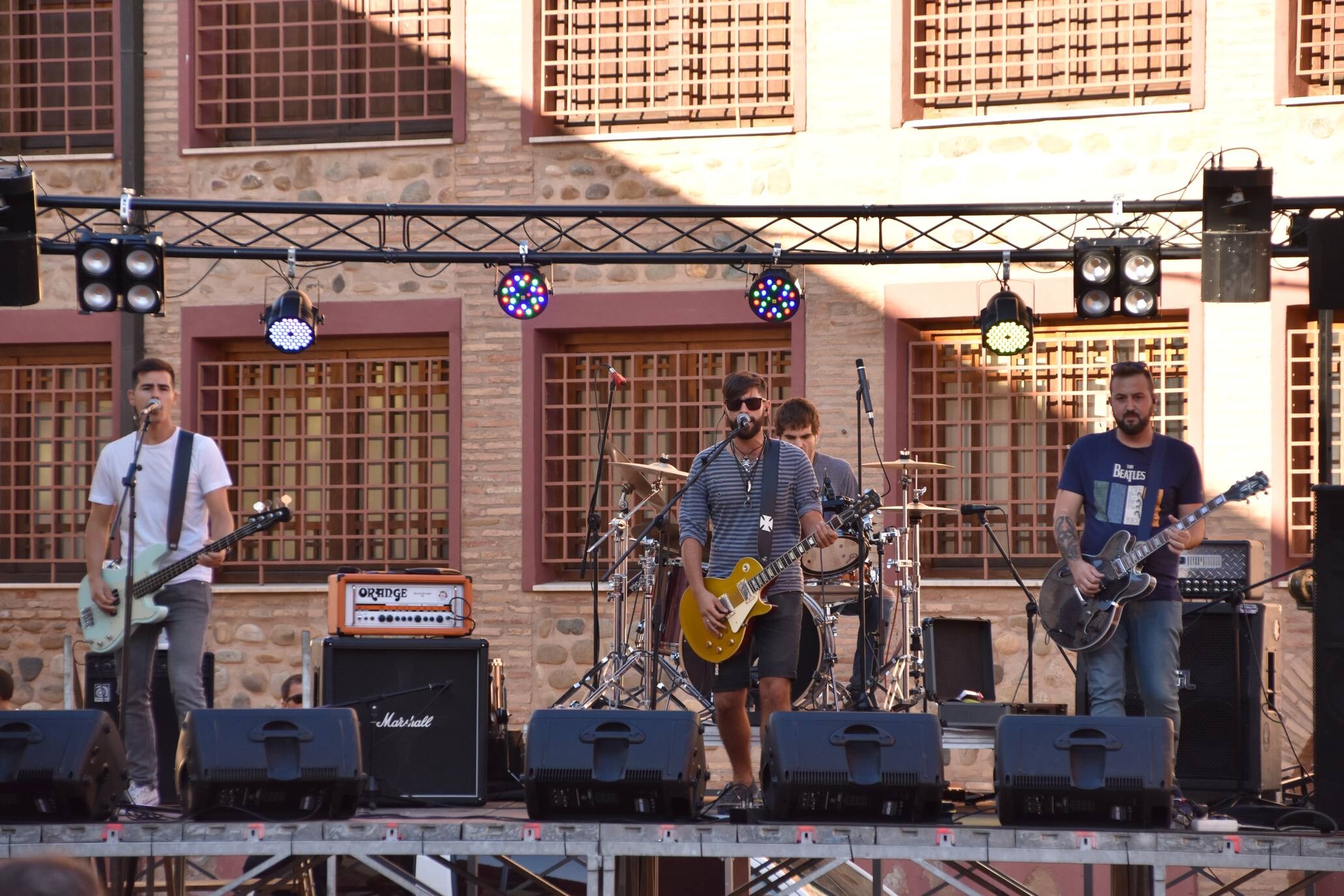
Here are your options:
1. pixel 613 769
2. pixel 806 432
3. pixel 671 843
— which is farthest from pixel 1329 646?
pixel 806 432

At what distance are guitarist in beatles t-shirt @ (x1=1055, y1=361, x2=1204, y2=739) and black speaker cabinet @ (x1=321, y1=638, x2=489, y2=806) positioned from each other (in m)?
2.64

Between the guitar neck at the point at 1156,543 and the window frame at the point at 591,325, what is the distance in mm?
5263

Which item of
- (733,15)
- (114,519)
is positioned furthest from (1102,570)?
(733,15)

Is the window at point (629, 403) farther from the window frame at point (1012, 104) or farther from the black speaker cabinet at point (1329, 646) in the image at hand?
the black speaker cabinet at point (1329, 646)

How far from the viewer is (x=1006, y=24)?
1233cm

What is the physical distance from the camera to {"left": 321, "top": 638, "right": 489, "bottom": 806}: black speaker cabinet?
7773 mm

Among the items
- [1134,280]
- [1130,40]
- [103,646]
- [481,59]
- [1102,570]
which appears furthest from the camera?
[481,59]

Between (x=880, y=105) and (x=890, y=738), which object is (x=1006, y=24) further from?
(x=890, y=738)

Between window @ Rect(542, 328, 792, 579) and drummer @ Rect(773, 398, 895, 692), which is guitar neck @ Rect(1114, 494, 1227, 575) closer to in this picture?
drummer @ Rect(773, 398, 895, 692)

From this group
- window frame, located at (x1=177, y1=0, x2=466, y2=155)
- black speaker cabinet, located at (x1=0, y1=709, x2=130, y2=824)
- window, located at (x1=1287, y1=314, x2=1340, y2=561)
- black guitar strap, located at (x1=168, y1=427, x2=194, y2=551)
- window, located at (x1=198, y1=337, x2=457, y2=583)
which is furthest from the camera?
window, located at (x1=198, y1=337, x2=457, y2=583)

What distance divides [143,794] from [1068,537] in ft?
13.3

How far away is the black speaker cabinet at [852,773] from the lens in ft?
20.9

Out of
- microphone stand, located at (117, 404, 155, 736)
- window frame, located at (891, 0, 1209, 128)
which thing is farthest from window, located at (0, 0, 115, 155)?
microphone stand, located at (117, 404, 155, 736)

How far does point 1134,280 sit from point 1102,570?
258 centimetres
